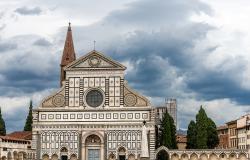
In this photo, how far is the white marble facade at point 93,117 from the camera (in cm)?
5784

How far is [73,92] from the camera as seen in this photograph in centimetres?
5934

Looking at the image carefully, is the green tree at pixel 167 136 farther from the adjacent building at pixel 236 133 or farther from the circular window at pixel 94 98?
the adjacent building at pixel 236 133

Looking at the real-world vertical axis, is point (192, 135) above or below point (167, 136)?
above

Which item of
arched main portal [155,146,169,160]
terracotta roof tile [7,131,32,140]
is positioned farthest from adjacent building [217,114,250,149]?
terracotta roof tile [7,131,32,140]

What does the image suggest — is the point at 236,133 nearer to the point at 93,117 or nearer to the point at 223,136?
the point at 223,136

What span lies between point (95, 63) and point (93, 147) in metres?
9.42

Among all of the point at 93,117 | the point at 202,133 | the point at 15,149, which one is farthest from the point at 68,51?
the point at 202,133

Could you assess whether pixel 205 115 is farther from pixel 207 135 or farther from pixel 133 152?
pixel 133 152

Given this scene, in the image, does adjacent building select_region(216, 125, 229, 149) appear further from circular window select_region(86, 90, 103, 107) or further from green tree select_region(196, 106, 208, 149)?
circular window select_region(86, 90, 103, 107)

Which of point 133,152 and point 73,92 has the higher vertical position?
point 73,92

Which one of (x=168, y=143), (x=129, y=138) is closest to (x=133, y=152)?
(x=129, y=138)

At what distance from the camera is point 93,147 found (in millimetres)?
58406

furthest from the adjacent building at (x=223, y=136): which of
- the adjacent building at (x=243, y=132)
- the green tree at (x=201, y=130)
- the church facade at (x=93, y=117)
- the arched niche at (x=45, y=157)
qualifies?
the arched niche at (x=45, y=157)

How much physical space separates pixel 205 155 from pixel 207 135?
6736 millimetres
